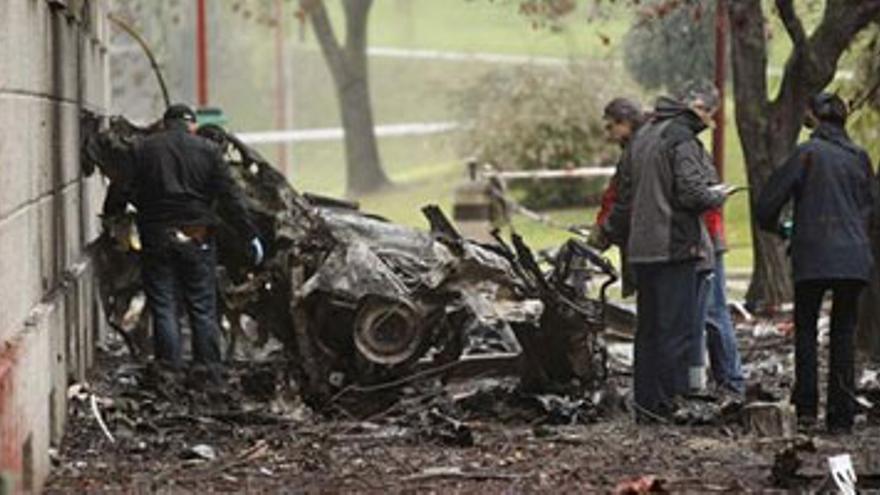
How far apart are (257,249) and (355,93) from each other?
40.1 meters

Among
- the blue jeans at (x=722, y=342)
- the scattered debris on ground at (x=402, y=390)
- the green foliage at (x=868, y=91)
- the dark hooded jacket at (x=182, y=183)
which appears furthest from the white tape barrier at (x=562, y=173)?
the blue jeans at (x=722, y=342)

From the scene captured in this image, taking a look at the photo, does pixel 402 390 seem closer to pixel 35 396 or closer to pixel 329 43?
pixel 35 396

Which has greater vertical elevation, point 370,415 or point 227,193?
point 227,193

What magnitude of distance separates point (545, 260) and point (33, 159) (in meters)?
4.48

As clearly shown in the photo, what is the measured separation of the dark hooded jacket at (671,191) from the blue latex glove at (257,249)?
2.49 meters

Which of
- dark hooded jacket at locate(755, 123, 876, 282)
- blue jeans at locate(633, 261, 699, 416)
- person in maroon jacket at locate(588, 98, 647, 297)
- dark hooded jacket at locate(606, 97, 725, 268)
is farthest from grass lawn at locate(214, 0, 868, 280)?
dark hooded jacket at locate(755, 123, 876, 282)

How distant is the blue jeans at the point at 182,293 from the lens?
45.0ft

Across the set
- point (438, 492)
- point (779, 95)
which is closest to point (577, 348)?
point (438, 492)

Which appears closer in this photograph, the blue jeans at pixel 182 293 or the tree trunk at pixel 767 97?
the blue jeans at pixel 182 293

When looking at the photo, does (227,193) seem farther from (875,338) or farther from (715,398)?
(875,338)

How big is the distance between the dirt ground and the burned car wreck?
22cm

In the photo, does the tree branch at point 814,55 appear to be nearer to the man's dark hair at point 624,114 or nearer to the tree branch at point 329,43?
the man's dark hair at point 624,114

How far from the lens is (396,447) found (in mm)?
11250

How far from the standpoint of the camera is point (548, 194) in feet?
133
